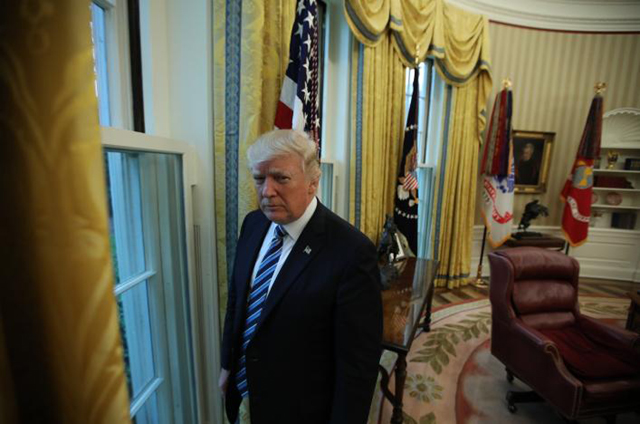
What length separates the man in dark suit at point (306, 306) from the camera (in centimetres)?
88

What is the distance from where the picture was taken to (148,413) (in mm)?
1262

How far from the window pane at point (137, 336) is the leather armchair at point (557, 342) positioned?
7.17ft

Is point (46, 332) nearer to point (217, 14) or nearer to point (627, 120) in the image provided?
point (217, 14)

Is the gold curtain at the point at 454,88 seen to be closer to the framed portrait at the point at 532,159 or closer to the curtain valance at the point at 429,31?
the curtain valance at the point at 429,31

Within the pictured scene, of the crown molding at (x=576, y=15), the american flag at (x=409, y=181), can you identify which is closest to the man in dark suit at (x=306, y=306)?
the american flag at (x=409, y=181)

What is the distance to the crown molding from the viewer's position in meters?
4.05

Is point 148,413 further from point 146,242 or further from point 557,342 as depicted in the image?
point 557,342

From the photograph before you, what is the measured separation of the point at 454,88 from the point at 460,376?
3336 mm

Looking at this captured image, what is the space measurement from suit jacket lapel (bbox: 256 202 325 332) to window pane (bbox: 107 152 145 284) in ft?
1.97

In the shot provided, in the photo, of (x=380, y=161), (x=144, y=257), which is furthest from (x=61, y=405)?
(x=380, y=161)

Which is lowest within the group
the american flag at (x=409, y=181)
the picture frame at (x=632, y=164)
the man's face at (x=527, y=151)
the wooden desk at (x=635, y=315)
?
the wooden desk at (x=635, y=315)

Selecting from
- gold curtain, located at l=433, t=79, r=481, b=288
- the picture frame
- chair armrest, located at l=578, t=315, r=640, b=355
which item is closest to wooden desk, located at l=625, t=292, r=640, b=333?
chair armrest, located at l=578, t=315, r=640, b=355

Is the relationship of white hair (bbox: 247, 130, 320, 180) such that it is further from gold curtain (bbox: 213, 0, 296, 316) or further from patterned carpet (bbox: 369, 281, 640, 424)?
patterned carpet (bbox: 369, 281, 640, 424)

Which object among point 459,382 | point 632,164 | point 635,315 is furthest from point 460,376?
point 632,164
